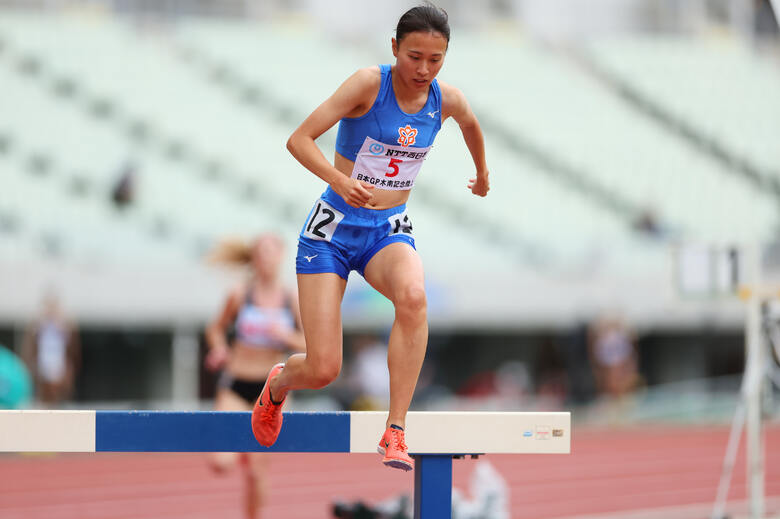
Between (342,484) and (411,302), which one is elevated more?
(411,302)

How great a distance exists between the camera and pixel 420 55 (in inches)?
140

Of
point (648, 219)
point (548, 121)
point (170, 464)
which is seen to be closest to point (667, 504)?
point (170, 464)

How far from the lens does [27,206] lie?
14.9m

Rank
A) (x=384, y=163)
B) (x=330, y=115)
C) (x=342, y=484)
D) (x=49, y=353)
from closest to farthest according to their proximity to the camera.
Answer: (x=330, y=115), (x=384, y=163), (x=342, y=484), (x=49, y=353)

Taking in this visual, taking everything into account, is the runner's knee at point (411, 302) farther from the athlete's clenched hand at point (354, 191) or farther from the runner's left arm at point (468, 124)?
the runner's left arm at point (468, 124)

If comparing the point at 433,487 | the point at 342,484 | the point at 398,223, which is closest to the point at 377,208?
the point at 398,223

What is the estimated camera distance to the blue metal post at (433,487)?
4016mm

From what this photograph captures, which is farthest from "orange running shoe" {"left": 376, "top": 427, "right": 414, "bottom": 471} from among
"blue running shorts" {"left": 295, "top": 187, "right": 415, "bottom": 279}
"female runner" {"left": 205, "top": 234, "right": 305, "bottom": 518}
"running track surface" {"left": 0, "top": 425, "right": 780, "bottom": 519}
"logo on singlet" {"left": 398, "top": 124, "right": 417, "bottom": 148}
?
"running track surface" {"left": 0, "top": 425, "right": 780, "bottom": 519}

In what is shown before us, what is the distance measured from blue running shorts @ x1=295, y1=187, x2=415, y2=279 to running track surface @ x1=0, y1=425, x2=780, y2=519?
4645mm

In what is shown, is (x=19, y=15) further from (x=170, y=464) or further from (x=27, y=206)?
(x=170, y=464)

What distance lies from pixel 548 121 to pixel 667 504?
12.4m

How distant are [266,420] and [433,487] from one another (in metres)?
0.76

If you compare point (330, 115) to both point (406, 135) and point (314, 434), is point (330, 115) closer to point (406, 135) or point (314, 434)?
point (406, 135)

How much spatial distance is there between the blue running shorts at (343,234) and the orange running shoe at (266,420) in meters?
0.55
